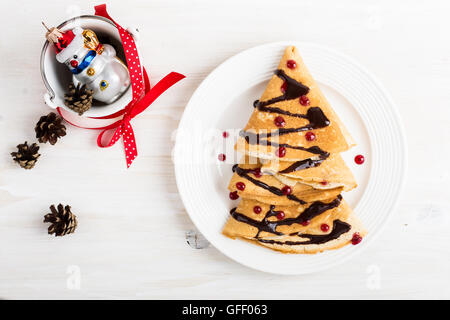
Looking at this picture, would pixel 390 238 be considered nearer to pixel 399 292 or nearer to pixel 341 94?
pixel 399 292

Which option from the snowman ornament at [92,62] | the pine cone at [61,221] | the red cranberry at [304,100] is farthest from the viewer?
the pine cone at [61,221]

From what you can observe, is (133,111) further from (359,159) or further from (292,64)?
(359,159)

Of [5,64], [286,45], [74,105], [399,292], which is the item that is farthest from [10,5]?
[399,292]

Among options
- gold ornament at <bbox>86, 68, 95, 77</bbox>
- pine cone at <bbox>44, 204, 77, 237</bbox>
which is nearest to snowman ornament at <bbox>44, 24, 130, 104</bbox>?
gold ornament at <bbox>86, 68, 95, 77</bbox>

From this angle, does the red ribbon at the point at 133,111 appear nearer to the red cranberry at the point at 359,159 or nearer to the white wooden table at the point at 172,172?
the white wooden table at the point at 172,172

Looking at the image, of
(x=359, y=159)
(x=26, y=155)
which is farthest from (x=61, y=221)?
(x=359, y=159)

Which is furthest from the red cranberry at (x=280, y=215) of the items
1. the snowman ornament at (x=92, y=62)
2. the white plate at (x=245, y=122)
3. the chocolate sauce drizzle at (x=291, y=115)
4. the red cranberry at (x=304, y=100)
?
A: the snowman ornament at (x=92, y=62)
